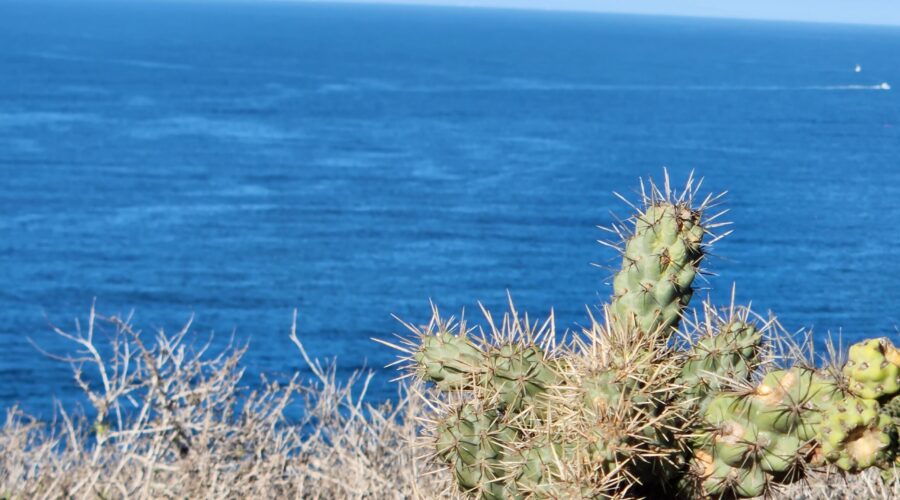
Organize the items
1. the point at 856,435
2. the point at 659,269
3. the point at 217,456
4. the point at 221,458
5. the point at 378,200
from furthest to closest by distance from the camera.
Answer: the point at 378,200 → the point at 221,458 → the point at 217,456 → the point at 659,269 → the point at 856,435

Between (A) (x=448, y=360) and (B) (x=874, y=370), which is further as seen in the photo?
(A) (x=448, y=360)

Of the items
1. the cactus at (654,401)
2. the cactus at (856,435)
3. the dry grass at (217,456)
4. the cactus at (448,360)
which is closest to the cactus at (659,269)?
the cactus at (654,401)

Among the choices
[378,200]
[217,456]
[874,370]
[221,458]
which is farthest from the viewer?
[378,200]

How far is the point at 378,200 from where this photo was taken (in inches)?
3816

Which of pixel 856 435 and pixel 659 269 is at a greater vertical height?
pixel 659 269

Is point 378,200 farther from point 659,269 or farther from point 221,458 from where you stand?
point 659,269

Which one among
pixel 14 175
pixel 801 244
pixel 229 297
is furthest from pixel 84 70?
pixel 801 244

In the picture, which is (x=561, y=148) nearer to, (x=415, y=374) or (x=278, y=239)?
(x=278, y=239)

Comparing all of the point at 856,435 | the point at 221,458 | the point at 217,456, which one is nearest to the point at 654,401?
the point at 856,435

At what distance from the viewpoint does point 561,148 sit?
119 m

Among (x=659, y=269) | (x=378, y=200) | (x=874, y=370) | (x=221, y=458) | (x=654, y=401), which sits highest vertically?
(x=659, y=269)

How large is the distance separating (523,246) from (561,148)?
34521 millimetres

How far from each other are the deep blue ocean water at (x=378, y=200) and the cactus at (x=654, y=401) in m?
41.1

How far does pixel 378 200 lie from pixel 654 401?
306ft
